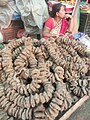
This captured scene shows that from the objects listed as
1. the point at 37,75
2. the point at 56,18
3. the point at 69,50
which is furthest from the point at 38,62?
the point at 56,18

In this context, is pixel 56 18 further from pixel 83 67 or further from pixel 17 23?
pixel 83 67

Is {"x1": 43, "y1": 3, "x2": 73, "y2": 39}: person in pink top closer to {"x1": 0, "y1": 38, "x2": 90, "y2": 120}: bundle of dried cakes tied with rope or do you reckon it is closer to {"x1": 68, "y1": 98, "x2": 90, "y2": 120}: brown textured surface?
{"x1": 0, "y1": 38, "x2": 90, "y2": 120}: bundle of dried cakes tied with rope

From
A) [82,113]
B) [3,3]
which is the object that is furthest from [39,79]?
[3,3]

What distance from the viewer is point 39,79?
98 cm

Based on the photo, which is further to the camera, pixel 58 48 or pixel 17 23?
pixel 17 23

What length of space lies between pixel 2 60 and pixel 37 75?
0.64ft

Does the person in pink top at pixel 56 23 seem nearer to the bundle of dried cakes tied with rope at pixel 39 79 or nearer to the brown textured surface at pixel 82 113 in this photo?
the bundle of dried cakes tied with rope at pixel 39 79

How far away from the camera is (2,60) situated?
41.0 inches

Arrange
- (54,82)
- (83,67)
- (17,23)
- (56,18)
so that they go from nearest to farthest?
(54,82) → (83,67) → (56,18) → (17,23)

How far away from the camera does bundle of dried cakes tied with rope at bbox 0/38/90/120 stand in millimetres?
893

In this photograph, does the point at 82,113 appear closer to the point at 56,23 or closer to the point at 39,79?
the point at 39,79

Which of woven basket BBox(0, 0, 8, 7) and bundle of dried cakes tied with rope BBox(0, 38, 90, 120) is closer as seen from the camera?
bundle of dried cakes tied with rope BBox(0, 38, 90, 120)

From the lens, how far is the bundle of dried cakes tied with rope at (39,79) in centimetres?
89

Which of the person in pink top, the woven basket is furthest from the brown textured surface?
the woven basket
